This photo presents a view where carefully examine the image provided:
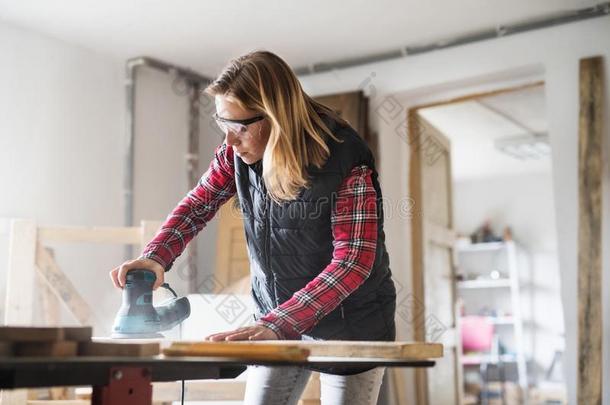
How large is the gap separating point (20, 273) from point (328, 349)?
2.36m

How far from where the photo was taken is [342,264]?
1.48 meters

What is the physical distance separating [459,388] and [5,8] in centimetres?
383

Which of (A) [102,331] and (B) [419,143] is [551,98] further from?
(A) [102,331]

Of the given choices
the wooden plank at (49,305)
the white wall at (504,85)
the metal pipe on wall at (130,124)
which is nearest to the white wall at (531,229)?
the white wall at (504,85)

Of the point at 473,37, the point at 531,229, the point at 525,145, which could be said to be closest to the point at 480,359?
the point at 531,229

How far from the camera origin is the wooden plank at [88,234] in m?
3.27

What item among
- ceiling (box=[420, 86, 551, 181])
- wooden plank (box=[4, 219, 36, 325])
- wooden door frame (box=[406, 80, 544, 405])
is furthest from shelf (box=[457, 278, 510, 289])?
wooden plank (box=[4, 219, 36, 325])

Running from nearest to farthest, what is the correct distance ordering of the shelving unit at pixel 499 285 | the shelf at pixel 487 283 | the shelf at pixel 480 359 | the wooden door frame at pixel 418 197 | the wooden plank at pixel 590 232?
the wooden plank at pixel 590 232, the wooden door frame at pixel 418 197, the shelf at pixel 480 359, the shelving unit at pixel 499 285, the shelf at pixel 487 283

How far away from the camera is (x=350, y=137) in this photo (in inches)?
63.6

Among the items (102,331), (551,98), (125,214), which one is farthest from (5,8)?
(551,98)

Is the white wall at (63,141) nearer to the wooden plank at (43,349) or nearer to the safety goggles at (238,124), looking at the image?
the safety goggles at (238,124)

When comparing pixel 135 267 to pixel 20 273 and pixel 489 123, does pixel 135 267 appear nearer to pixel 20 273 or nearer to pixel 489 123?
pixel 20 273

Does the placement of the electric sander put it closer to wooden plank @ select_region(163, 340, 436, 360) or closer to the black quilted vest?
the black quilted vest

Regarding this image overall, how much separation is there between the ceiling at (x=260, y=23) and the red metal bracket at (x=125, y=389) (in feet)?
9.78
